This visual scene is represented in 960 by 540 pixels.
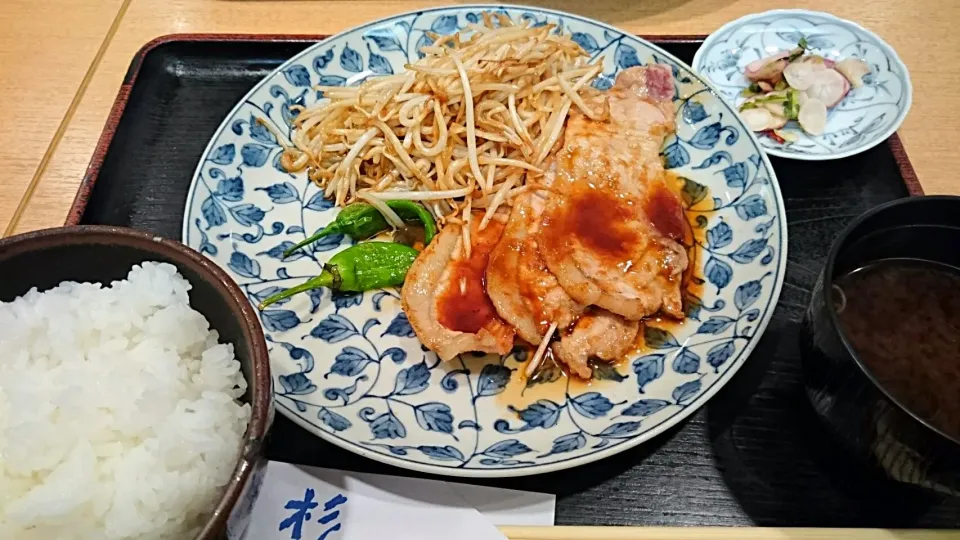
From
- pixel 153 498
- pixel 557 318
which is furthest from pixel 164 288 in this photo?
pixel 557 318

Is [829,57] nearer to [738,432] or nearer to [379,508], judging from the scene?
[738,432]

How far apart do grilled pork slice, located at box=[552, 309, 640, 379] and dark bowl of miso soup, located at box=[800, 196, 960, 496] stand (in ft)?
1.72

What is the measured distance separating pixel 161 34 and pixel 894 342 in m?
3.37

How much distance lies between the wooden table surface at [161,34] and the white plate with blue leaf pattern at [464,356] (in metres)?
0.59

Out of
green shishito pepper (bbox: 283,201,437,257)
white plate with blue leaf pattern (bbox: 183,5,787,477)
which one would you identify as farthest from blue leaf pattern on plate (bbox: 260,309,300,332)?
green shishito pepper (bbox: 283,201,437,257)

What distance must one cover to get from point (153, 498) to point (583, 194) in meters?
1.65

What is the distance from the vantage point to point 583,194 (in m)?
2.40

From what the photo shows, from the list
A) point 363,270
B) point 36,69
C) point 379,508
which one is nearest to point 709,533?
point 379,508

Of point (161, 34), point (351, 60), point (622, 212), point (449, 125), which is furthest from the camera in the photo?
point (161, 34)

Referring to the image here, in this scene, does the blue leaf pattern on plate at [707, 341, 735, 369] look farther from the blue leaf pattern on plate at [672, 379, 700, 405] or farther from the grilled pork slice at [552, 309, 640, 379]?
the grilled pork slice at [552, 309, 640, 379]

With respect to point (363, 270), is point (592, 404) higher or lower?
lower

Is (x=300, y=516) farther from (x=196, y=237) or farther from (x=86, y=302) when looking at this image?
(x=196, y=237)

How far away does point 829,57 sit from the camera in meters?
3.08

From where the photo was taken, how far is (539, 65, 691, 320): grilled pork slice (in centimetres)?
220
